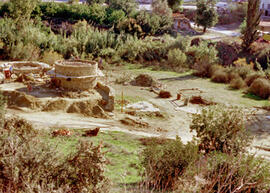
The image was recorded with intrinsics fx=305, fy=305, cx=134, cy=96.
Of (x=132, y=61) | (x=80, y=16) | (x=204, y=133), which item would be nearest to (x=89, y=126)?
(x=204, y=133)

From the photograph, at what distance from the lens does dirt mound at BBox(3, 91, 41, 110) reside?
1049 centimetres

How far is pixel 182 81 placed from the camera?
17.9 metres

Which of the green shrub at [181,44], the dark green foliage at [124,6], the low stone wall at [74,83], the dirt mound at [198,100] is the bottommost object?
the dirt mound at [198,100]

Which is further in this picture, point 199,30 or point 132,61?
point 199,30

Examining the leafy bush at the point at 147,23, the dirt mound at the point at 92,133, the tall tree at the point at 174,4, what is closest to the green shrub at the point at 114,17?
the leafy bush at the point at 147,23

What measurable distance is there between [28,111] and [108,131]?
114 inches

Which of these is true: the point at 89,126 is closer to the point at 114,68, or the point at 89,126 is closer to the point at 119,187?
the point at 119,187

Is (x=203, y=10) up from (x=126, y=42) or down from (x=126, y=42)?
up

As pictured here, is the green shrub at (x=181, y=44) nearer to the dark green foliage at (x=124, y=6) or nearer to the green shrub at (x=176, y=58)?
the green shrub at (x=176, y=58)

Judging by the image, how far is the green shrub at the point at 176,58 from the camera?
2069 cm

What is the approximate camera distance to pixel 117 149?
812cm

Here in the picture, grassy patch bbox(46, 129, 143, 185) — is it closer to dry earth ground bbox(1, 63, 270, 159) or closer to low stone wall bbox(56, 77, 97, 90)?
dry earth ground bbox(1, 63, 270, 159)

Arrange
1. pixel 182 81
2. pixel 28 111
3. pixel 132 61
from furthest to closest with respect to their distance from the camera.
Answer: pixel 132 61, pixel 182 81, pixel 28 111

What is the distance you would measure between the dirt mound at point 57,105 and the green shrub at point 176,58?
11.3 metres
